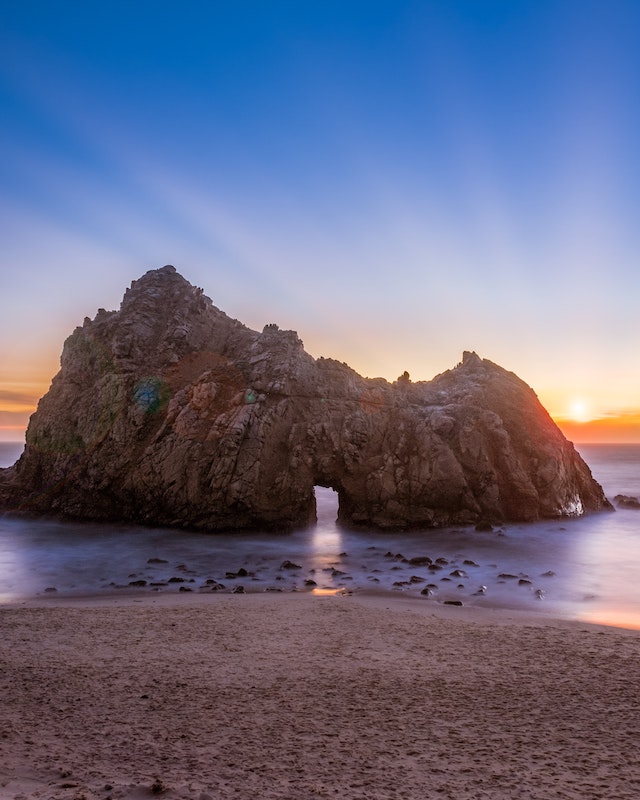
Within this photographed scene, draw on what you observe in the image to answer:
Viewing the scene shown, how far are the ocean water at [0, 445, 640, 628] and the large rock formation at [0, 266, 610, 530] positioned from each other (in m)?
1.55

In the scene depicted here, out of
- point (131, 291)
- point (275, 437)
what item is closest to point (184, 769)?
point (275, 437)

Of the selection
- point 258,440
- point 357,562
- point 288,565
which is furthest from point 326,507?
point 288,565

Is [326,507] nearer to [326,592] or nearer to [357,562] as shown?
[357,562]

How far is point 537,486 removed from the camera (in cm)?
3130

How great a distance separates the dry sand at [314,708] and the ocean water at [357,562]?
5125 mm

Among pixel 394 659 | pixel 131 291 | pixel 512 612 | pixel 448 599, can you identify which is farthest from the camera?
pixel 131 291

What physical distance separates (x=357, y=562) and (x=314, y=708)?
14.8 m

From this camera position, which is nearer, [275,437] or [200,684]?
[200,684]

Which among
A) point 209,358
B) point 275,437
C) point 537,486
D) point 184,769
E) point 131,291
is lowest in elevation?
point 184,769

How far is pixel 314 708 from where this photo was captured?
7996 millimetres

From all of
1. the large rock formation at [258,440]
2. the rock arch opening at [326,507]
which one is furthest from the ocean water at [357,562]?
the large rock formation at [258,440]

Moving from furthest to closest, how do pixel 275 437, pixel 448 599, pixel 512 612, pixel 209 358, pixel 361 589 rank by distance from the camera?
pixel 209 358
pixel 275 437
pixel 361 589
pixel 448 599
pixel 512 612

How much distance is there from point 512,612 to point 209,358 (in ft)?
79.1

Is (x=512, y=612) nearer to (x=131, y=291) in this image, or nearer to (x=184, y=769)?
(x=184, y=769)
